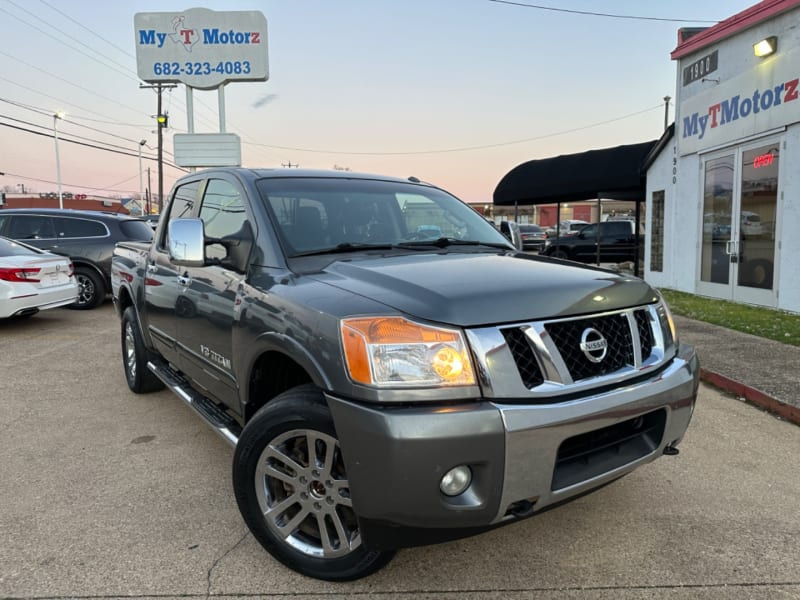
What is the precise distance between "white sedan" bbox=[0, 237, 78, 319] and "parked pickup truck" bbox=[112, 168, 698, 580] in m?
6.28

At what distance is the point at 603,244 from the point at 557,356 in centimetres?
1786

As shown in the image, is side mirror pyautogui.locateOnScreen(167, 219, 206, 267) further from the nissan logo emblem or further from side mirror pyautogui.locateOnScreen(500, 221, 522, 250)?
side mirror pyautogui.locateOnScreen(500, 221, 522, 250)

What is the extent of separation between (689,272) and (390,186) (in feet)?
32.2

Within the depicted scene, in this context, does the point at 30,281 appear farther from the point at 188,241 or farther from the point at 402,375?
the point at 402,375

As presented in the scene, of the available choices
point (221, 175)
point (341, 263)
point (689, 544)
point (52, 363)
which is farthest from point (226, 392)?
point (52, 363)

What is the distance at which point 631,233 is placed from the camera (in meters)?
18.7

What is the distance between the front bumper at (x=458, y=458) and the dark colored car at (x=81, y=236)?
1029 cm

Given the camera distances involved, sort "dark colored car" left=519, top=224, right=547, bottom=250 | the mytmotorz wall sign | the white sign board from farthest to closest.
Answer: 1. "dark colored car" left=519, top=224, right=547, bottom=250
2. the mytmotorz wall sign
3. the white sign board

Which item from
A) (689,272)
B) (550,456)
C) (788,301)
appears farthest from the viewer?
(689,272)

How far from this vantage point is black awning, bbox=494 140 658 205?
1445 cm

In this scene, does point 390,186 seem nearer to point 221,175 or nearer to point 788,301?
point 221,175

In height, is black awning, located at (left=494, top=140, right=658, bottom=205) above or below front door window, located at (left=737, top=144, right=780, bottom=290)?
above

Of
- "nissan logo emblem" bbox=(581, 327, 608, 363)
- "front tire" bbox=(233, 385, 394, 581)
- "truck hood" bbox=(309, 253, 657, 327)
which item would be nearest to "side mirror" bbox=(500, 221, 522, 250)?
"truck hood" bbox=(309, 253, 657, 327)

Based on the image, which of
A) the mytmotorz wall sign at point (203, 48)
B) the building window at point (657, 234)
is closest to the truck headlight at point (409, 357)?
the building window at point (657, 234)
